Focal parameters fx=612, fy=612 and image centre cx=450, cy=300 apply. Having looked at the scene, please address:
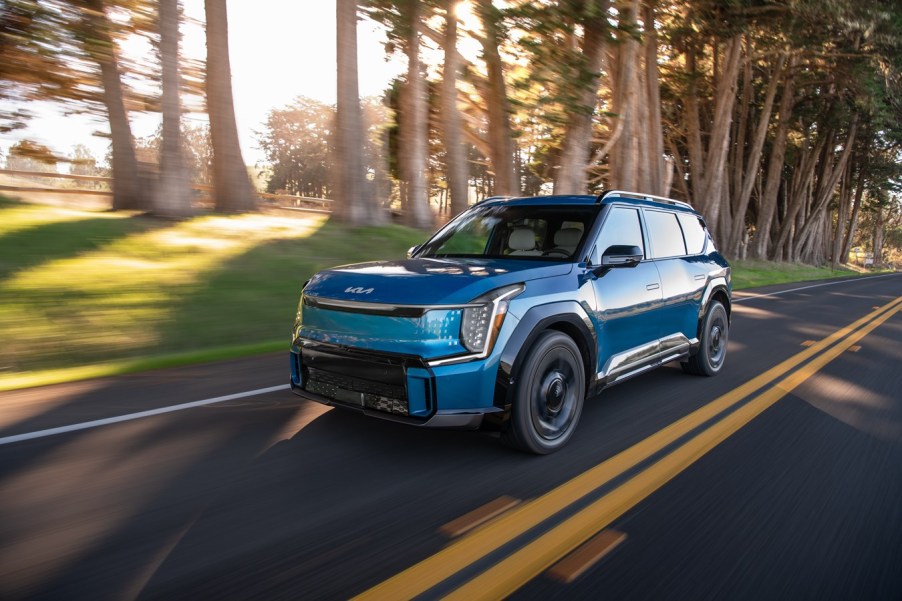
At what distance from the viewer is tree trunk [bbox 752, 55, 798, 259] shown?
29.6m

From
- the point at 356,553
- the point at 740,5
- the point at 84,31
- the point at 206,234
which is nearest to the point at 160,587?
the point at 356,553

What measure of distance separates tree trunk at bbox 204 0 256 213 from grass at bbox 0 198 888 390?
1656mm

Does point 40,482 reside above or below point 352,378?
below

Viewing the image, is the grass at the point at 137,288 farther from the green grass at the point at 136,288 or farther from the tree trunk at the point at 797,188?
the tree trunk at the point at 797,188

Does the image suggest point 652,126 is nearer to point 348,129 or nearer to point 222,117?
point 348,129

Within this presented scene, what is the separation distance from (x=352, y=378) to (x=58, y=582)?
1.79 metres

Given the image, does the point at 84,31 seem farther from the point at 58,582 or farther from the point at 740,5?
the point at 740,5

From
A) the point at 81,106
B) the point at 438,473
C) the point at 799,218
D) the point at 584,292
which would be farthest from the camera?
the point at 799,218

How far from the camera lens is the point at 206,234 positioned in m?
11.1

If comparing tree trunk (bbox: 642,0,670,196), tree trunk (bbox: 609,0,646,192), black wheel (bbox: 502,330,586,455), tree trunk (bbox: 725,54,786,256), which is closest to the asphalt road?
black wheel (bbox: 502,330,586,455)

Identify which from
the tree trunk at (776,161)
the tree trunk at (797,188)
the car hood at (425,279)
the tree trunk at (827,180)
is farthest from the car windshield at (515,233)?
the tree trunk at (827,180)

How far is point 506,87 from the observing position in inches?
675

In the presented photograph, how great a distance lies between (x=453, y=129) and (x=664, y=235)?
10806 mm

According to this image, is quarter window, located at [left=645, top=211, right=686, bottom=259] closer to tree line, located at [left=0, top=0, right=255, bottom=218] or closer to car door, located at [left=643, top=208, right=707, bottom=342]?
car door, located at [left=643, top=208, right=707, bottom=342]
